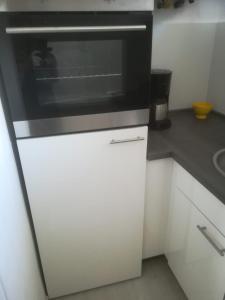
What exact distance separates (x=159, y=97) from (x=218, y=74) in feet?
1.85

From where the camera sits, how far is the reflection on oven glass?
3.00 feet

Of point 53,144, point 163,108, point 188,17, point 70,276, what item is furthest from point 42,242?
point 188,17

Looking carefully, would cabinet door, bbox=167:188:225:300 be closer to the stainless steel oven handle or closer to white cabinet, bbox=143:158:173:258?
white cabinet, bbox=143:158:173:258

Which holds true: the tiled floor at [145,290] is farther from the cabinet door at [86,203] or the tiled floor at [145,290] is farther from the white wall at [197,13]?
the white wall at [197,13]

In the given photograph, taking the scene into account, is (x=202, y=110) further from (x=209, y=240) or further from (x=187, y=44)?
(x=209, y=240)

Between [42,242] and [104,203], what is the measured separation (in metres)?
0.38

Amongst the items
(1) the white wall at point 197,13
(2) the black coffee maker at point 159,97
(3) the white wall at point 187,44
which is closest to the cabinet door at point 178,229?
(2) the black coffee maker at point 159,97

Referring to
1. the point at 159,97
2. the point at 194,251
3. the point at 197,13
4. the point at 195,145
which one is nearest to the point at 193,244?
the point at 194,251

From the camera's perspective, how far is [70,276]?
1.41m

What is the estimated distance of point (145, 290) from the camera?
59.2 inches

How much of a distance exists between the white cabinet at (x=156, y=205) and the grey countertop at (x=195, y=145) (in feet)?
0.26

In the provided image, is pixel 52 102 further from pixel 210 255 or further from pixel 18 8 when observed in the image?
pixel 210 255

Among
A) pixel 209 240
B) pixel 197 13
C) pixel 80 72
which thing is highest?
pixel 197 13

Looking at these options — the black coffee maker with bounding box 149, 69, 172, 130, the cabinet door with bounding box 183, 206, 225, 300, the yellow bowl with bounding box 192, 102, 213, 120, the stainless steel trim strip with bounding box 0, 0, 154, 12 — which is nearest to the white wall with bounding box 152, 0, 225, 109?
the yellow bowl with bounding box 192, 102, 213, 120
